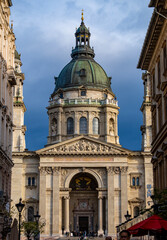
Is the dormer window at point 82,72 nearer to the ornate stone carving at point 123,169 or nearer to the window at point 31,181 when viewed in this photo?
the ornate stone carving at point 123,169

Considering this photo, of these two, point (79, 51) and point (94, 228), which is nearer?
point (94, 228)

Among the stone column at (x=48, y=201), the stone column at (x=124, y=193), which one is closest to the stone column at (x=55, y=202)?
the stone column at (x=48, y=201)

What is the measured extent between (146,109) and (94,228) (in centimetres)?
2151

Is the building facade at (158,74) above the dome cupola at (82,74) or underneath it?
underneath

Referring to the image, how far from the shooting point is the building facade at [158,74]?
2939 cm

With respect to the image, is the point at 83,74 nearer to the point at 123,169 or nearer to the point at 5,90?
the point at 123,169

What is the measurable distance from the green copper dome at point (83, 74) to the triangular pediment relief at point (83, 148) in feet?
56.0

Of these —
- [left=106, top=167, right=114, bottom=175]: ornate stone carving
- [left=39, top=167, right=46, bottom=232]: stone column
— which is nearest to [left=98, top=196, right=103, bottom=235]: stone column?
[left=106, top=167, right=114, bottom=175]: ornate stone carving

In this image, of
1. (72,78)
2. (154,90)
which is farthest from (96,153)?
(154,90)

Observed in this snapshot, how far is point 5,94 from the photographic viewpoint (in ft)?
121

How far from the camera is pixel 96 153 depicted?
77000 millimetres

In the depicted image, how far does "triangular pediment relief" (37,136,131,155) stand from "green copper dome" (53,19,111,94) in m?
17.1

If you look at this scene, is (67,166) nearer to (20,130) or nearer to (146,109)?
(20,130)

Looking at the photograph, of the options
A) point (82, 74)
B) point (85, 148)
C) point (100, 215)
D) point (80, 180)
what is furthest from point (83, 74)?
point (100, 215)
